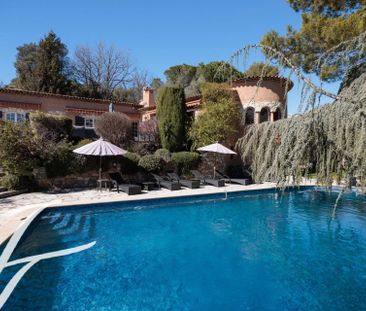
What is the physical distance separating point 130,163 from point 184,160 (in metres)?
4.37

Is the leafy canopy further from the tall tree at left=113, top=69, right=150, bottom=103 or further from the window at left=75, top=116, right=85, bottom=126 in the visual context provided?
the tall tree at left=113, top=69, right=150, bottom=103

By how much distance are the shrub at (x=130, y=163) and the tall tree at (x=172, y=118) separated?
3808 millimetres

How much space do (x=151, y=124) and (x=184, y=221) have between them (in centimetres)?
1433

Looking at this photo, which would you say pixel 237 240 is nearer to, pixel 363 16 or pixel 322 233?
pixel 322 233

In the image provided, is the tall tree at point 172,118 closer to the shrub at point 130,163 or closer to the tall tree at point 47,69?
the shrub at point 130,163

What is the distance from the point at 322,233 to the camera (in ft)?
36.8

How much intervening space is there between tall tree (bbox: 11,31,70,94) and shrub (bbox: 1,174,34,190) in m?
28.5

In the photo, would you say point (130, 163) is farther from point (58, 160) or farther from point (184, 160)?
point (58, 160)

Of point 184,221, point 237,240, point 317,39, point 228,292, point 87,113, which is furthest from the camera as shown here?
point 87,113

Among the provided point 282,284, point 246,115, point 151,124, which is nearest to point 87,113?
point 151,124

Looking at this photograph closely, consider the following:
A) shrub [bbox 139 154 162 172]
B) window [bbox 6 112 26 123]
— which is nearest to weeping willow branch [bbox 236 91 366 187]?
shrub [bbox 139 154 162 172]

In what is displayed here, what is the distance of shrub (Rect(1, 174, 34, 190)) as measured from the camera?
50.4 ft

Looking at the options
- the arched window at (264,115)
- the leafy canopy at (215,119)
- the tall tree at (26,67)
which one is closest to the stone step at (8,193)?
the leafy canopy at (215,119)

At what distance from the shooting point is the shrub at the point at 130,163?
20094 millimetres
